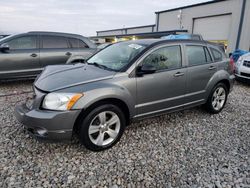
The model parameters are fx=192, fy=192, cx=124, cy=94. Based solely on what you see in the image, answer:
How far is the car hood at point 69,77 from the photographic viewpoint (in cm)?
256

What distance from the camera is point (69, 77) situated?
2754 millimetres

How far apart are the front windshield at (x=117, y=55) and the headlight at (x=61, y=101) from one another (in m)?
0.85

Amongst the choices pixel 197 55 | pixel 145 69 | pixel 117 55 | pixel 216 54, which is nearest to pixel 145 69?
pixel 145 69

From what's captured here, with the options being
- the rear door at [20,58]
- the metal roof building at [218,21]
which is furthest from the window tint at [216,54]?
the metal roof building at [218,21]

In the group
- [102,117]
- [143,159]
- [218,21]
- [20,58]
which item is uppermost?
[218,21]

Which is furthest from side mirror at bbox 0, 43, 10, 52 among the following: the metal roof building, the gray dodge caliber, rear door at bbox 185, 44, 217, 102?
the metal roof building

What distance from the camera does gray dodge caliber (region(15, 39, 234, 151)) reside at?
242cm

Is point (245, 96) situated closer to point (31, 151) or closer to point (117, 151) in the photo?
point (117, 151)

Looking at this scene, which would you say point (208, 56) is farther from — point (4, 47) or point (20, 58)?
point (4, 47)

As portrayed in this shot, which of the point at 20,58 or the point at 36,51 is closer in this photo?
the point at 20,58

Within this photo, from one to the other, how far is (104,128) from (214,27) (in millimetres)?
16773

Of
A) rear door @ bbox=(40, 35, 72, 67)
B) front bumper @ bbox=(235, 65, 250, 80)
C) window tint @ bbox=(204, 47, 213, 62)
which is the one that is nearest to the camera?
window tint @ bbox=(204, 47, 213, 62)

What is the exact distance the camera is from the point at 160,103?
3.23 meters

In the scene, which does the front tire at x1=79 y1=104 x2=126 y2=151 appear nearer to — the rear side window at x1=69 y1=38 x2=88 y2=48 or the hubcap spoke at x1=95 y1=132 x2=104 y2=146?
the hubcap spoke at x1=95 y1=132 x2=104 y2=146
